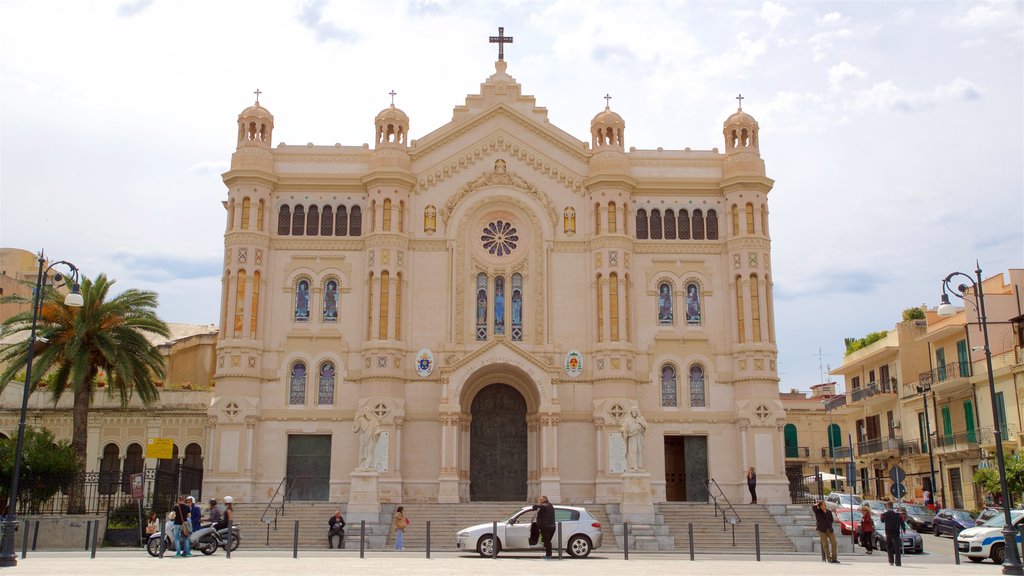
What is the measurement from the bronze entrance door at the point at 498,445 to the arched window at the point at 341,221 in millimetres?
8972

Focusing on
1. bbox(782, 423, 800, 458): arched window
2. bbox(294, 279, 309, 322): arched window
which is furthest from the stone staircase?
bbox(782, 423, 800, 458): arched window

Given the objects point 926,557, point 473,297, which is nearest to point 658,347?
point 473,297

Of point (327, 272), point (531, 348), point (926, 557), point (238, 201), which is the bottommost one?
point (926, 557)

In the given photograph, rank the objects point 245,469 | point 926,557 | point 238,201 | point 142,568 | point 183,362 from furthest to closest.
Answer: point 183,362 → point 238,201 → point 245,469 → point 926,557 → point 142,568

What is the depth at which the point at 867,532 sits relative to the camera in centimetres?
3067

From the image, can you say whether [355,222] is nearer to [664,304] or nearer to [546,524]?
[664,304]

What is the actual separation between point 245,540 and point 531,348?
A: 45.1ft

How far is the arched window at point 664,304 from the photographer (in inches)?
1673

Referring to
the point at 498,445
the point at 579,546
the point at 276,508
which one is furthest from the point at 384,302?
the point at 579,546

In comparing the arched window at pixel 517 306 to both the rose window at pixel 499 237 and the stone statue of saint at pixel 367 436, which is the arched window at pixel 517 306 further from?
the stone statue of saint at pixel 367 436

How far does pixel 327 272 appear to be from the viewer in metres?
42.3

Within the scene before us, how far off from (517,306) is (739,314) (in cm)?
915

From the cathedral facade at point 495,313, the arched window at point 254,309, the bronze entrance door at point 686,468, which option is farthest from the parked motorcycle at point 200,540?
the bronze entrance door at point 686,468

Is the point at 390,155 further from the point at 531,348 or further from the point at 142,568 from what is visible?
the point at 142,568
